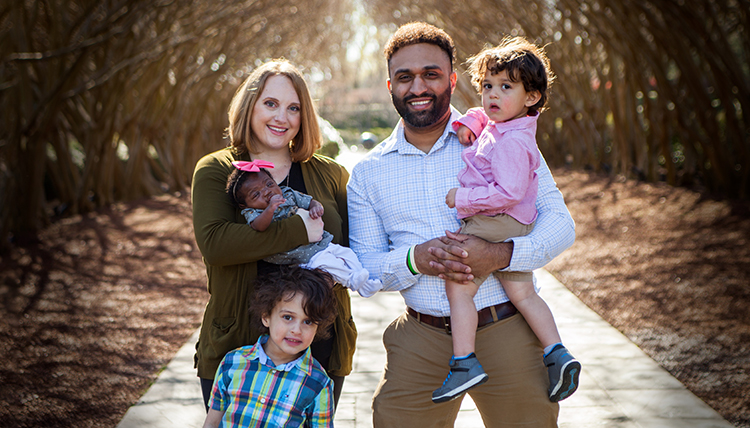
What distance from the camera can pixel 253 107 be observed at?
2738mm

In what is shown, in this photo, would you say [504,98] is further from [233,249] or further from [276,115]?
[233,249]

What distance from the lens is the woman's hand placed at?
2.58m

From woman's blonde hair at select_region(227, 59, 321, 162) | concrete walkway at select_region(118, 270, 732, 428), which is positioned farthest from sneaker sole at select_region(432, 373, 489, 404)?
concrete walkway at select_region(118, 270, 732, 428)

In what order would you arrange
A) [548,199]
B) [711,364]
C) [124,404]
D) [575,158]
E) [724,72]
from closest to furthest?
[548,199] < [124,404] < [711,364] < [724,72] < [575,158]

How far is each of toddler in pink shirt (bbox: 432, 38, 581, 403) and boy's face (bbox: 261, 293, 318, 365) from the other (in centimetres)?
59

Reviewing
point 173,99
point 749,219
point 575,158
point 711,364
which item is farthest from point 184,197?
point 711,364

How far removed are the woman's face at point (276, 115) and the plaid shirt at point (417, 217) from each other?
39 cm

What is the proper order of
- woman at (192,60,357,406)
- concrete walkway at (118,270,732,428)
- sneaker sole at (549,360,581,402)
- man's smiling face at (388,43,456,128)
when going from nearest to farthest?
sneaker sole at (549,360,581,402), woman at (192,60,357,406), man's smiling face at (388,43,456,128), concrete walkway at (118,270,732,428)

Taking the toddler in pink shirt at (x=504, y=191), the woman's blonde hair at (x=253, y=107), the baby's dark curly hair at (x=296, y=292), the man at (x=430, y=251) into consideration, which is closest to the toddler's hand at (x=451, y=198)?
the toddler in pink shirt at (x=504, y=191)

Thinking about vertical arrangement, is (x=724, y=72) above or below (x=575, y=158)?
above

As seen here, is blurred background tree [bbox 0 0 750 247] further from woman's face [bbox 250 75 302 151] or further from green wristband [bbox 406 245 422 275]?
green wristband [bbox 406 245 422 275]

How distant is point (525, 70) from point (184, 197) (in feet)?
45.9

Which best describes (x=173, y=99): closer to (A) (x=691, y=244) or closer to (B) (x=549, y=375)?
(A) (x=691, y=244)

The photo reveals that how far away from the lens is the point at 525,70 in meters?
2.62
